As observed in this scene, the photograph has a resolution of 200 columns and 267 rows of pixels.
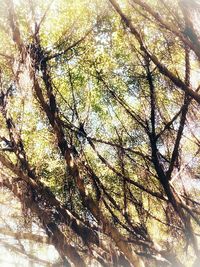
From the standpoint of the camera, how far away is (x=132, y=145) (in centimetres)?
560

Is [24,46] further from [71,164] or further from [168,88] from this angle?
[168,88]

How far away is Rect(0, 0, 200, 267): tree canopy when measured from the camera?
152 inches

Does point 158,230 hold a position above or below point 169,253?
above

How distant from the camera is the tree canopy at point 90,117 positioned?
3.85 metres

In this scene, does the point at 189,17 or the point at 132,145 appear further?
the point at 132,145

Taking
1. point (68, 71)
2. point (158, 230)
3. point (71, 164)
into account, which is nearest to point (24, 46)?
point (68, 71)

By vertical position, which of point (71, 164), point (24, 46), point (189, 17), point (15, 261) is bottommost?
point (15, 261)

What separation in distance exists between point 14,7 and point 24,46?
22.9 inches

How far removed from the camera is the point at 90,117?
5266 mm

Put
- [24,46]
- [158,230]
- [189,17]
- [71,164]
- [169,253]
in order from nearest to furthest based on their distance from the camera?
[189,17], [24,46], [71,164], [169,253], [158,230]

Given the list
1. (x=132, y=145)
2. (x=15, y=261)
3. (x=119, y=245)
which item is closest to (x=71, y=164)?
(x=119, y=245)

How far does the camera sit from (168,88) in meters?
4.77

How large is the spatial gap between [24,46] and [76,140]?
5.46 ft

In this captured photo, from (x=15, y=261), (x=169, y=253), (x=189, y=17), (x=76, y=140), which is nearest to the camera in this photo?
(x=189, y=17)
